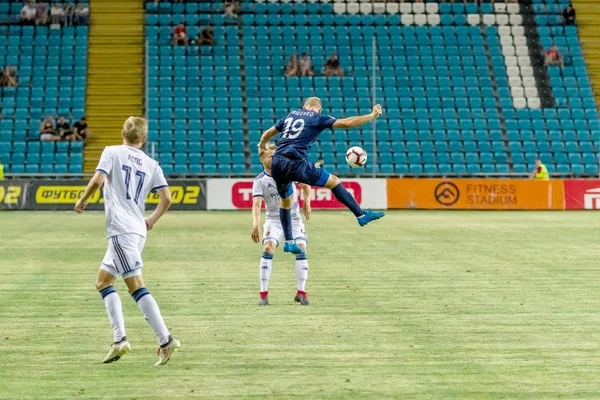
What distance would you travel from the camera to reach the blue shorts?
12.5m

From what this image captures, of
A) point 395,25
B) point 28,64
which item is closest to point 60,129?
point 28,64

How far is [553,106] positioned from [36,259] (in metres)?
35.1

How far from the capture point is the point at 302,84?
48750 millimetres

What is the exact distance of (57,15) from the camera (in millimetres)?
50250

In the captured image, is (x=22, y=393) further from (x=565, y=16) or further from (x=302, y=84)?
(x=565, y=16)

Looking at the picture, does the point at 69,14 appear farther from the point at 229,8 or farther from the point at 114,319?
the point at 114,319

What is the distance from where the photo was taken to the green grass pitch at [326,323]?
759 centimetres

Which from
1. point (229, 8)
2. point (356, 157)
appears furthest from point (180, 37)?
point (356, 157)

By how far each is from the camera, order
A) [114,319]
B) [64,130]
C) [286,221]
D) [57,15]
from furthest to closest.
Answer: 1. [57,15]
2. [64,130]
3. [286,221]
4. [114,319]

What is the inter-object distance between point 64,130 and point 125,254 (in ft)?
123

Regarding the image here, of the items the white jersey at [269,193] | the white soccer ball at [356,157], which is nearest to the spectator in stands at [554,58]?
the white soccer ball at [356,157]

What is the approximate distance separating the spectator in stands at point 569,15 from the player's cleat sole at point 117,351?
4783 centimetres

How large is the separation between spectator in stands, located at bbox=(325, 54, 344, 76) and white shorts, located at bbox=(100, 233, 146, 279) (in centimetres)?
4129

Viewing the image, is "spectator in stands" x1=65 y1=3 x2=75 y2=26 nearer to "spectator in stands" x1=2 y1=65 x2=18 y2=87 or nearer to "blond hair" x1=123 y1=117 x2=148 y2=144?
"spectator in stands" x1=2 y1=65 x2=18 y2=87
